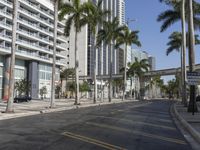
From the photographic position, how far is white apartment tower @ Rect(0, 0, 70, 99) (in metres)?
84.8

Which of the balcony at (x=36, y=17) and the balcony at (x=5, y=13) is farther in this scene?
the balcony at (x=36, y=17)

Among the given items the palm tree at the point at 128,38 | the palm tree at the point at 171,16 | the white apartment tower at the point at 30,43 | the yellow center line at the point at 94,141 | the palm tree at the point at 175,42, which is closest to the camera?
the yellow center line at the point at 94,141

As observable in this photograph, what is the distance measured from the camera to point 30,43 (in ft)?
318

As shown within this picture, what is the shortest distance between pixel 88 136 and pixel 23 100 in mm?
60092

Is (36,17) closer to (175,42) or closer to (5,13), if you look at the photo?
(5,13)

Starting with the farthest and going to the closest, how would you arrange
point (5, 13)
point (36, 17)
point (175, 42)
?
1. point (36, 17)
2. point (5, 13)
3. point (175, 42)

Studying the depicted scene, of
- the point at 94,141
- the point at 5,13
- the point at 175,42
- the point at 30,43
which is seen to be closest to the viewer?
the point at 94,141

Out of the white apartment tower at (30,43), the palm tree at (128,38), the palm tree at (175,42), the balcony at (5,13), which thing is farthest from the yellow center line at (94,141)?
the palm tree at (128,38)

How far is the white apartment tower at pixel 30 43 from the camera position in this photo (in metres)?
84.8

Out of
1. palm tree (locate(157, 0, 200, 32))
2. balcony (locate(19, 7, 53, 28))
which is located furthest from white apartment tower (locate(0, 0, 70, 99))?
palm tree (locate(157, 0, 200, 32))

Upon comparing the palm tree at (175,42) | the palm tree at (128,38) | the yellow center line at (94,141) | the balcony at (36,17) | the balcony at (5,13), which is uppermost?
the balcony at (36,17)

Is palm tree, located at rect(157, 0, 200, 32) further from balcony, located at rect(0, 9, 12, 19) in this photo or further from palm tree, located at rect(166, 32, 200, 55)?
balcony, located at rect(0, 9, 12, 19)

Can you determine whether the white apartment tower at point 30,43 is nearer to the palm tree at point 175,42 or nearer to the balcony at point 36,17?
the balcony at point 36,17

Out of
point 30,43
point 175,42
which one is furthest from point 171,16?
point 30,43
